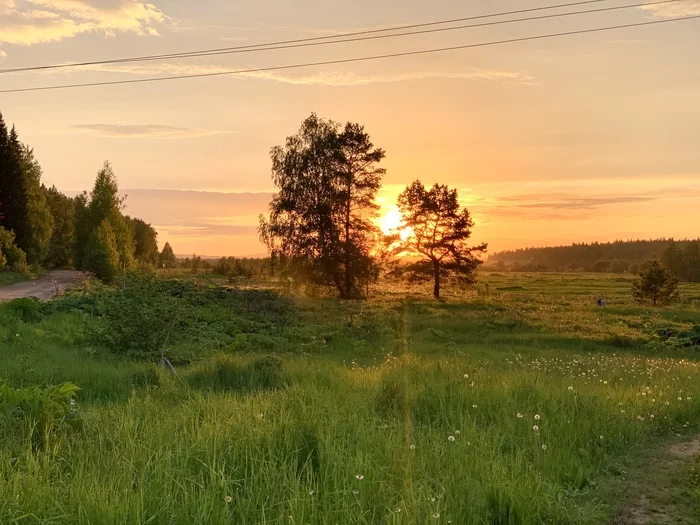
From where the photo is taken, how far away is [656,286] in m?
46.5

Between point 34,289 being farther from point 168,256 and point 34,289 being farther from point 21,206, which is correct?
point 168,256

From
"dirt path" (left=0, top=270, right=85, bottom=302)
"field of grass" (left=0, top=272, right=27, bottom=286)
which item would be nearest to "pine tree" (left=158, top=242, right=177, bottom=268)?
"field of grass" (left=0, top=272, right=27, bottom=286)

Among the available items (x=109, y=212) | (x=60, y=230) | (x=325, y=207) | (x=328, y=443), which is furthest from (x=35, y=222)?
(x=328, y=443)

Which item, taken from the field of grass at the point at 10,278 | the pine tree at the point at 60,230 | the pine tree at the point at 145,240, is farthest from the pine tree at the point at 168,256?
the field of grass at the point at 10,278

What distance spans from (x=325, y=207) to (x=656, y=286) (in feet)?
101

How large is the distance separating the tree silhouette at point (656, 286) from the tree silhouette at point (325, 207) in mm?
Result: 25658

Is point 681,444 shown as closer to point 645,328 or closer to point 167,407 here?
point 167,407

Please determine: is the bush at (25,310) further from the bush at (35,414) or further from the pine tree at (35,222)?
the pine tree at (35,222)

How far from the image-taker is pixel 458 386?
344 inches

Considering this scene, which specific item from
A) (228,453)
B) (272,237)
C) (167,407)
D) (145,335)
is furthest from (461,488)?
(272,237)

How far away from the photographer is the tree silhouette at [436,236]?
48469mm

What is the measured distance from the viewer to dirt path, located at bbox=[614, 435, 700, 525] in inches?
190

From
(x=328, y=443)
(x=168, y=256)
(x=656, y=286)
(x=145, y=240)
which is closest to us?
(x=328, y=443)

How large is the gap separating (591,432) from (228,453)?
4.68 m
